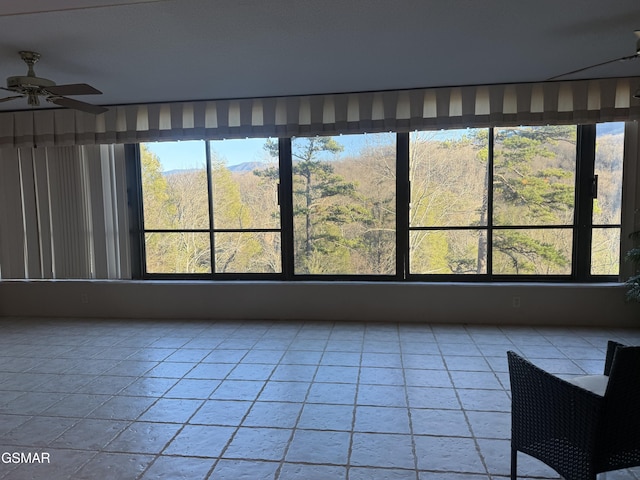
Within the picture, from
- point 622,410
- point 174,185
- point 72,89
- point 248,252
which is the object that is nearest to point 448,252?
point 248,252

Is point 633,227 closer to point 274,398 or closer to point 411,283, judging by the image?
point 411,283

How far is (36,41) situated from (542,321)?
5015 mm

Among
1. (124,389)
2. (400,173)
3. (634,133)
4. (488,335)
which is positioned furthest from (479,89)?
Answer: (124,389)

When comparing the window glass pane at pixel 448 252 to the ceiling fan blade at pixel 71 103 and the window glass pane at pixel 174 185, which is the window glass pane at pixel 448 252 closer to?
the window glass pane at pixel 174 185

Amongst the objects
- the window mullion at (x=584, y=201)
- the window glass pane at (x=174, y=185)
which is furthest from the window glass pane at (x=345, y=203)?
the window mullion at (x=584, y=201)

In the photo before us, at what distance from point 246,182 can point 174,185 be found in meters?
0.88

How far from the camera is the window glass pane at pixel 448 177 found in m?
4.38

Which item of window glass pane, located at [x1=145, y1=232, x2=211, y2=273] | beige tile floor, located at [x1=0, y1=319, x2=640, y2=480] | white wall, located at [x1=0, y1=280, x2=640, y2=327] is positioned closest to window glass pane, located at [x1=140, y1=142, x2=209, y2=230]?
window glass pane, located at [x1=145, y1=232, x2=211, y2=273]

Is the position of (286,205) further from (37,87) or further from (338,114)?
(37,87)

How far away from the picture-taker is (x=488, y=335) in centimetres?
404

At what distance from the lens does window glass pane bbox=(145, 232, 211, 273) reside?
4945 millimetres

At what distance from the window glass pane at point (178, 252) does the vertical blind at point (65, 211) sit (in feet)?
0.94

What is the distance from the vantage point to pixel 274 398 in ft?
9.20

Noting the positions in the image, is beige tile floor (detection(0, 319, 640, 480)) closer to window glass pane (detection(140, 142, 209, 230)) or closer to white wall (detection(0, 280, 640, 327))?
white wall (detection(0, 280, 640, 327))
